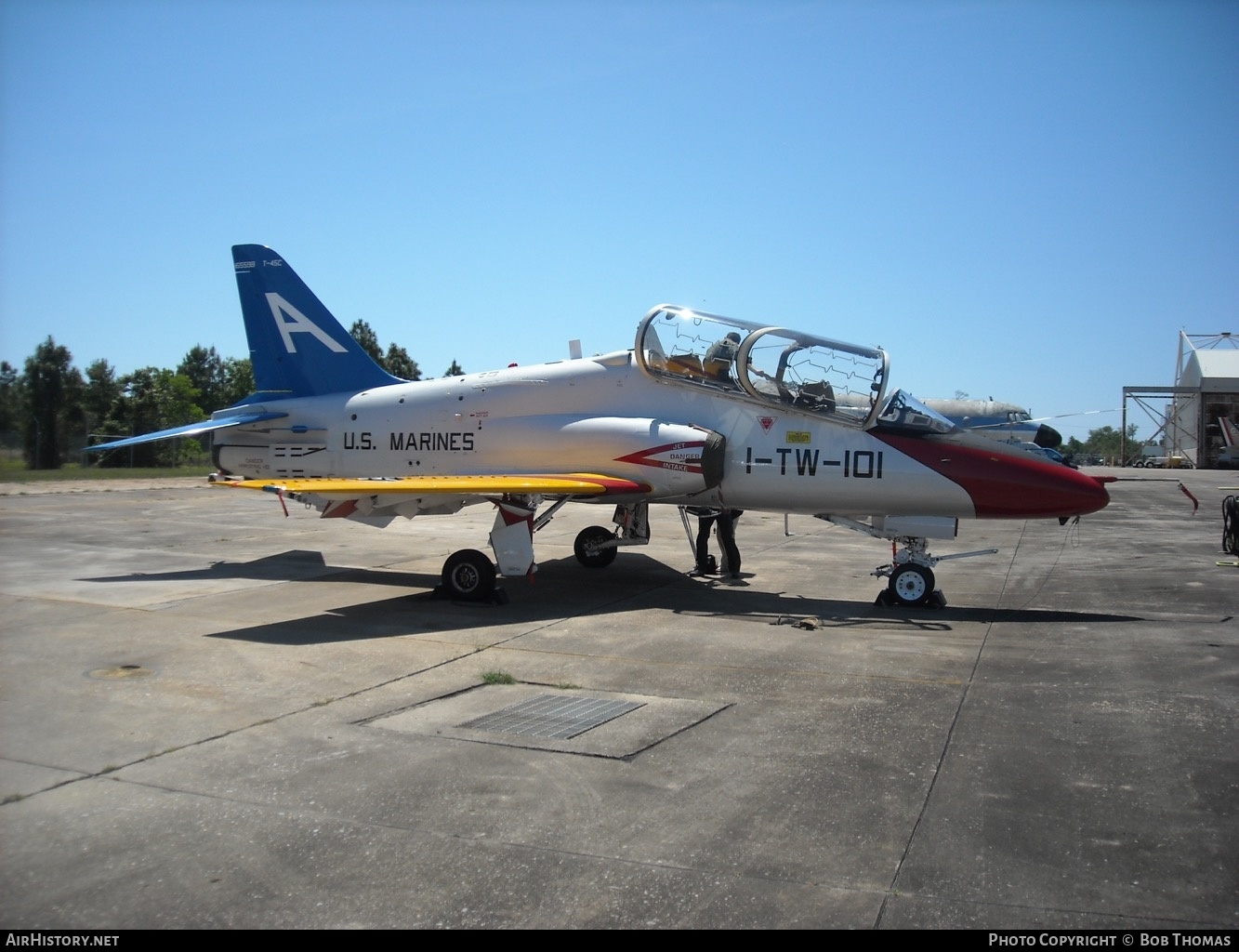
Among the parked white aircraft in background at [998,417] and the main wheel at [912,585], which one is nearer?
the main wheel at [912,585]

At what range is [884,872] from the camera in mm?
4039

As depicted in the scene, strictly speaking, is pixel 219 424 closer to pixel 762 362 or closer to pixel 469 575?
pixel 469 575

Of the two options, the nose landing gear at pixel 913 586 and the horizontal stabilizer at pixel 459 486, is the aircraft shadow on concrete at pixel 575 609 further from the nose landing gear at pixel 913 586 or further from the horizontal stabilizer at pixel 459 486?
the horizontal stabilizer at pixel 459 486

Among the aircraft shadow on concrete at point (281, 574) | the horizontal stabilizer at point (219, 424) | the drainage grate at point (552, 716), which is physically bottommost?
the drainage grate at point (552, 716)

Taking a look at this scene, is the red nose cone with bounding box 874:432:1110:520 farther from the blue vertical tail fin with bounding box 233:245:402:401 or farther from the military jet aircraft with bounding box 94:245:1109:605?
the blue vertical tail fin with bounding box 233:245:402:401

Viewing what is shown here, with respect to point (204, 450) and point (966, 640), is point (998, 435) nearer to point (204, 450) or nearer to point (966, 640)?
point (966, 640)

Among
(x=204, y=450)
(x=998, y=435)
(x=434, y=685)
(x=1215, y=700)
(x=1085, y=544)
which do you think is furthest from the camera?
(x=204, y=450)

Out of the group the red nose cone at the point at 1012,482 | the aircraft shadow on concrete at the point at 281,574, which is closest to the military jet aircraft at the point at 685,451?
the red nose cone at the point at 1012,482

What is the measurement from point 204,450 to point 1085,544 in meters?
52.1

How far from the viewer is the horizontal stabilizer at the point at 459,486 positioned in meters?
10.2

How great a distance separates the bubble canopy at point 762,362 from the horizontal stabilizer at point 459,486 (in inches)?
67.2

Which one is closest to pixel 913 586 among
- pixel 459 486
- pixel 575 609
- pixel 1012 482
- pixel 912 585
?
pixel 912 585

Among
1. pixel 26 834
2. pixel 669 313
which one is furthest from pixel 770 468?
pixel 26 834

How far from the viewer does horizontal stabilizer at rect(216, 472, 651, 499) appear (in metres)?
10.2
